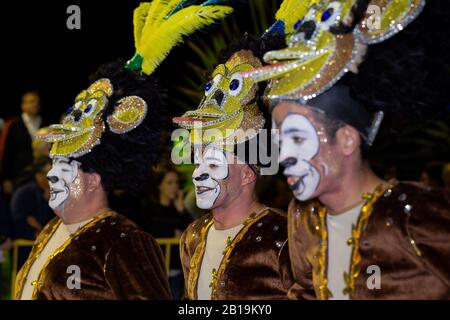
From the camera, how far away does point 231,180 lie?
5.18 meters

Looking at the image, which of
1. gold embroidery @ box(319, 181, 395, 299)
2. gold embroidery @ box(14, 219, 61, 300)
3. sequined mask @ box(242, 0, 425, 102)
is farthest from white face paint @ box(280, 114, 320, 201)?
gold embroidery @ box(14, 219, 61, 300)

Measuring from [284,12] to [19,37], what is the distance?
6186mm

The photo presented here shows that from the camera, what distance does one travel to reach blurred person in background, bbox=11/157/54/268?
8.16 meters

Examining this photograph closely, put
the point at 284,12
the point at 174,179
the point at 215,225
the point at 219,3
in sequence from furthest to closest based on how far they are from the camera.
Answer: the point at 174,179 < the point at 219,3 < the point at 215,225 < the point at 284,12

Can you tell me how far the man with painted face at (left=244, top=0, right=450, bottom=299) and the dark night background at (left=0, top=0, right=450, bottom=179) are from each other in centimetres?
579

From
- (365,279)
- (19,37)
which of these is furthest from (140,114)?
(19,37)

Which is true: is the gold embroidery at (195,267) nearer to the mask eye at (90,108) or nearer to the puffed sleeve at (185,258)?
the puffed sleeve at (185,258)

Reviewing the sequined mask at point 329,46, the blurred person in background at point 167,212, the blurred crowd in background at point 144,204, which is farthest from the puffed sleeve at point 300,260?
the blurred person in background at point 167,212

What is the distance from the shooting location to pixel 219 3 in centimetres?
575

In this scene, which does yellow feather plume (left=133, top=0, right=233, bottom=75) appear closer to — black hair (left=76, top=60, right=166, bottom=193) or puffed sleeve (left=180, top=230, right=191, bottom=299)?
black hair (left=76, top=60, right=166, bottom=193)

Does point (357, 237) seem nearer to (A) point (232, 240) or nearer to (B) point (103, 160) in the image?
(A) point (232, 240)

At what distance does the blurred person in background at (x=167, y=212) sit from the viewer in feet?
25.9

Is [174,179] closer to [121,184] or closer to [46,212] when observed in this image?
[46,212]
